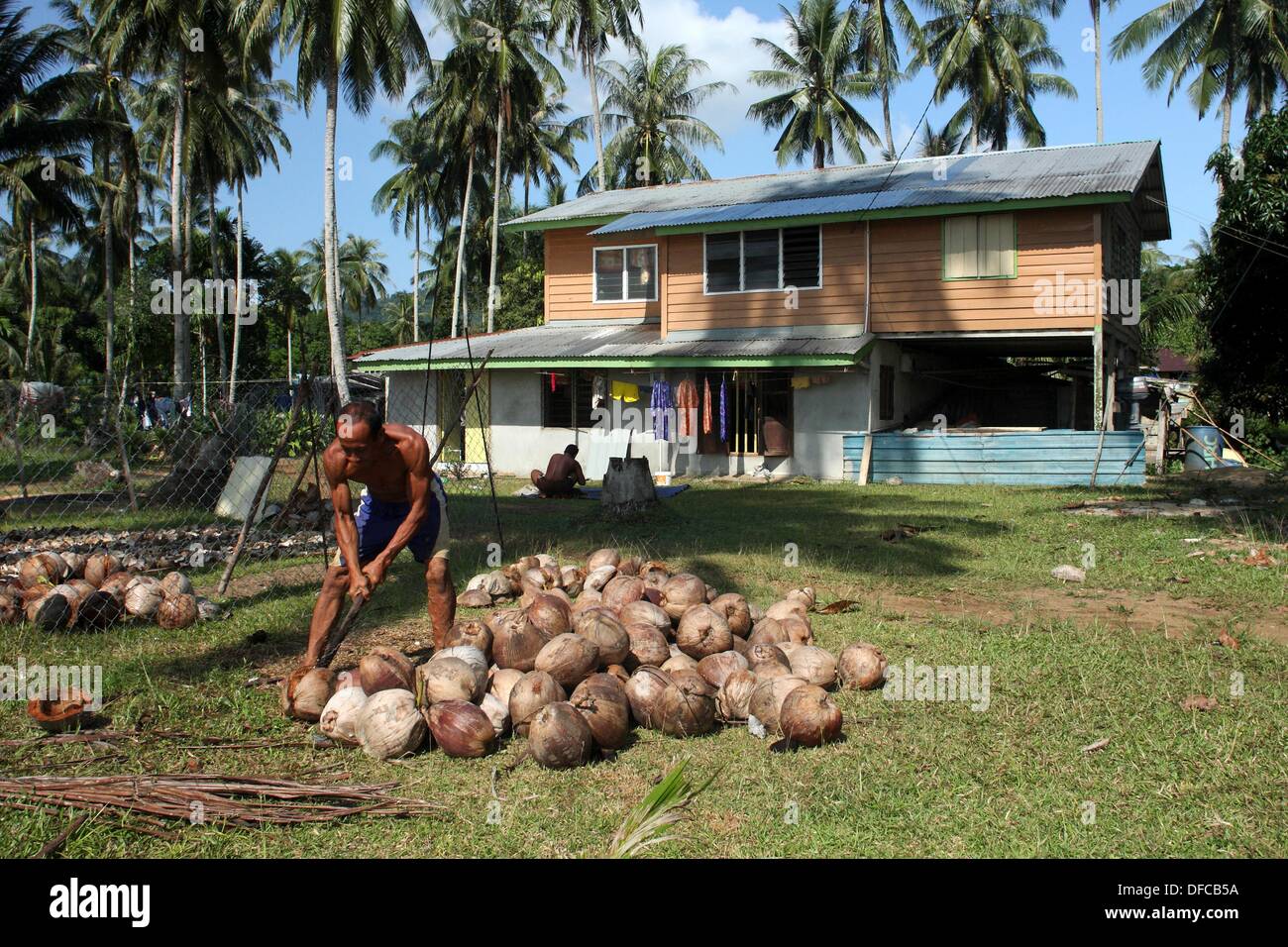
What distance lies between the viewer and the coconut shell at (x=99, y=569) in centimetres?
750

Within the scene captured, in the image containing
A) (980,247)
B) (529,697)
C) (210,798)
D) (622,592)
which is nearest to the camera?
(210,798)

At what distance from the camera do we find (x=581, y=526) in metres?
11.4

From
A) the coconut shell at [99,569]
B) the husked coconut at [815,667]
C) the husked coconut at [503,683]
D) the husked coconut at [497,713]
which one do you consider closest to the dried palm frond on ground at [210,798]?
the husked coconut at [497,713]

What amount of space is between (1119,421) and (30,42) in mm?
27797

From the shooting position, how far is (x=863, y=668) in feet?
17.9

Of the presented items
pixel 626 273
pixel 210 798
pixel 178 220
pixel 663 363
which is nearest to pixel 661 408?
pixel 663 363

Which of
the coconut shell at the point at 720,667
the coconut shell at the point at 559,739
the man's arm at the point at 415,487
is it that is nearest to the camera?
the coconut shell at the point at 559,739

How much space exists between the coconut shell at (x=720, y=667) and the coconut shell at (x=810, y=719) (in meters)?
0.64

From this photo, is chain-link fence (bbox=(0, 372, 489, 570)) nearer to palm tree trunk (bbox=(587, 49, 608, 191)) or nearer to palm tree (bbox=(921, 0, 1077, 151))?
palm tree trunk (bbox=(587, 49, 608, 191))

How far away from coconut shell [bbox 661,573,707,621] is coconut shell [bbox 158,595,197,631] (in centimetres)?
338

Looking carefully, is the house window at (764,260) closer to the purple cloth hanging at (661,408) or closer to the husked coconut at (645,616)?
the purple cloth hanging at (661,408)

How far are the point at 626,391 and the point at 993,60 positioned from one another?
23.6 meters

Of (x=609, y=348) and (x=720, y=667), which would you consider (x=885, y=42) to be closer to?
(x=609, y=348)
